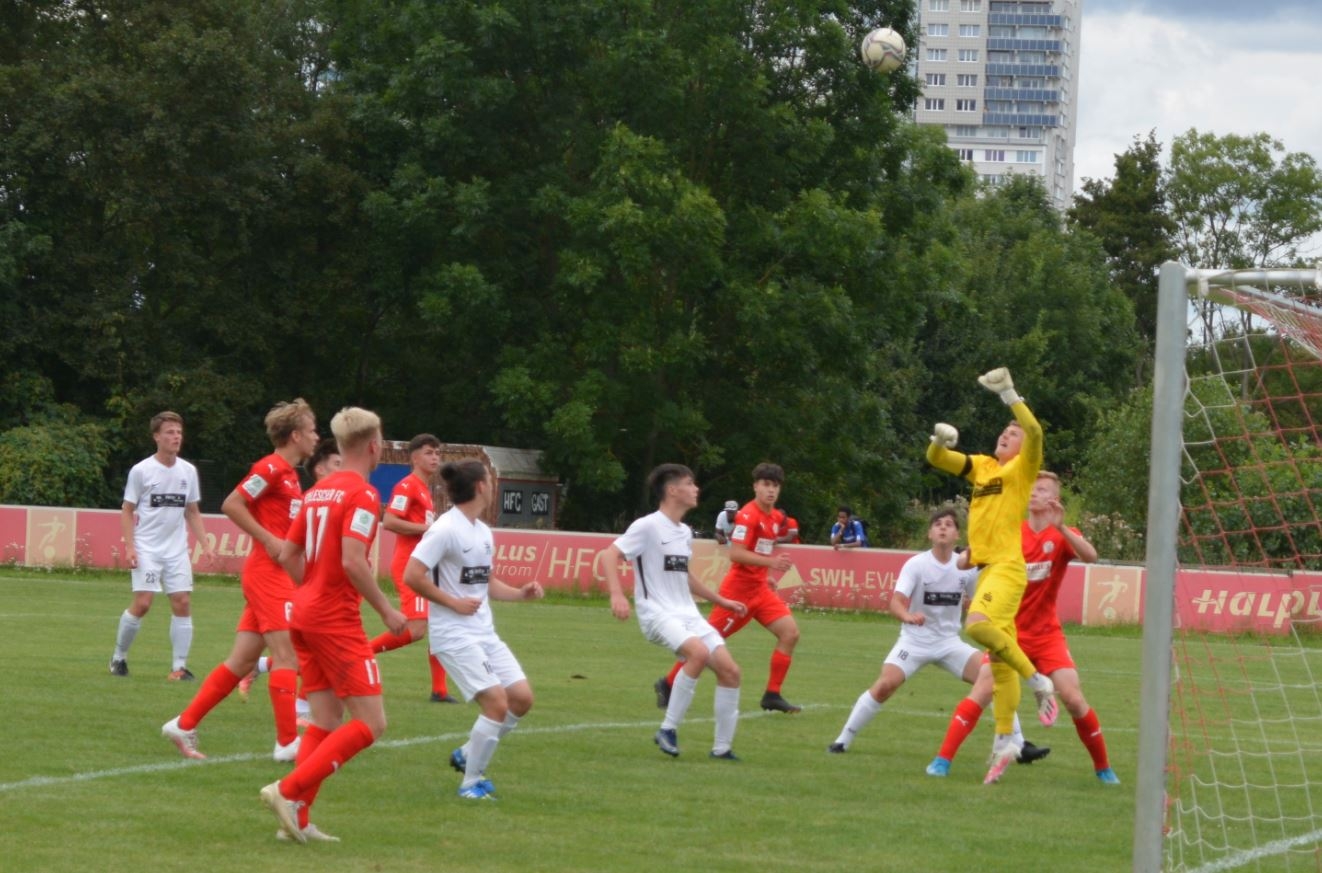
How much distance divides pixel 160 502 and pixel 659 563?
5.01 meters

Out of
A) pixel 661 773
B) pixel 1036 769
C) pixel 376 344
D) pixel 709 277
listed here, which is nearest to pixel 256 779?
pixel 661 773

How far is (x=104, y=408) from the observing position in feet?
129

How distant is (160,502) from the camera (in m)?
14.0

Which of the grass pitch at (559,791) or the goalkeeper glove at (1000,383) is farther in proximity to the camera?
the goalkeeper glove at (1000,383)

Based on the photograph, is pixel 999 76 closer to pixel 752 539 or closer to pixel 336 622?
pixel 752 539

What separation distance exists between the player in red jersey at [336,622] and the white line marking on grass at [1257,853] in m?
3.76

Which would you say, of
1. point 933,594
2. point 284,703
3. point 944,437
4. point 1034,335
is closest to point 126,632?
point 284,703

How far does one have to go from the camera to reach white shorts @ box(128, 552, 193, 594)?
1393 cm

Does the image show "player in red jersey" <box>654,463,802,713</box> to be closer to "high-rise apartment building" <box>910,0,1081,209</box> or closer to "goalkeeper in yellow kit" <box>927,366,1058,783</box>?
"goalkeeper in yellow kit" <box>927,366,1058,783</box>

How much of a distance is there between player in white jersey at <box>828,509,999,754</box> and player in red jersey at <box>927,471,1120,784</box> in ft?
1.99

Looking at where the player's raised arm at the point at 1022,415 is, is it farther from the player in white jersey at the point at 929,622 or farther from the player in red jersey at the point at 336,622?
the player in red jersey at the point at 336,622

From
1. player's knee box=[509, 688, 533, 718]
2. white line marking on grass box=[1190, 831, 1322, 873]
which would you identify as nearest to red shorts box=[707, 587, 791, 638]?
player's knee box=[509, 688, 533, 718]

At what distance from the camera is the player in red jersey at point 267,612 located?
988cm

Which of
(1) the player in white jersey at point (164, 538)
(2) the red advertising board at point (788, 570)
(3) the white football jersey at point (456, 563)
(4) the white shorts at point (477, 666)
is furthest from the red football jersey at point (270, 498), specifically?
(2) the red advertising board at point (788, 570)
